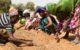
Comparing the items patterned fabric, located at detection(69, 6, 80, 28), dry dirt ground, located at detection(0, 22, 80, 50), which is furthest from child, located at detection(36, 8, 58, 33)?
patterned fabric, located at detection(69, 6, 80, 28)

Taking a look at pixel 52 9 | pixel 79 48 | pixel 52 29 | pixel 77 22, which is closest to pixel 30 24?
pixel 52 9

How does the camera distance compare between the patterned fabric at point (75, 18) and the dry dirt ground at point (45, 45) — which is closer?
the dry dirt ground at point (45, 45)

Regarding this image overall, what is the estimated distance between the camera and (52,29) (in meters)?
10.5

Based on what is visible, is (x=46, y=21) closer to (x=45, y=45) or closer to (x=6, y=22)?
(x=45, y=45)

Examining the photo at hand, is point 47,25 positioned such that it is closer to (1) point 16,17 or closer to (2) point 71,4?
(2) point 71,4

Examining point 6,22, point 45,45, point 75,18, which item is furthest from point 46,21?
point 6,22

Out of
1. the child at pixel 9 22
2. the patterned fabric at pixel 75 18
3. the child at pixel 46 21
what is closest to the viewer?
the child at pixel 9 22

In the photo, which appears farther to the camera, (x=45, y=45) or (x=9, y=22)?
(x=45, y=45)

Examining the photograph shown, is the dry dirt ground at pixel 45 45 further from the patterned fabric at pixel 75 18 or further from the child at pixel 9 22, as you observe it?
the patterned fabric at pixel 75 18

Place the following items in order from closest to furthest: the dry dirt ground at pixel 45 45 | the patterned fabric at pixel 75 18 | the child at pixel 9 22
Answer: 1. the dry dirt ground at pixel 45 45
2. the child at pixel 9 22
3. the patterned fabric at pixel 75 18

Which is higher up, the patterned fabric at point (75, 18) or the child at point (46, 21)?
the patterned fabric at point (75, 18)

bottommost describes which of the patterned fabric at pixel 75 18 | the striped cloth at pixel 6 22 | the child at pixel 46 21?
the child at pixel 46 21

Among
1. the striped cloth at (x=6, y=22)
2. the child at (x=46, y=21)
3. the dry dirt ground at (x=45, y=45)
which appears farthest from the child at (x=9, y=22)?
the child at (x=46, y=21)

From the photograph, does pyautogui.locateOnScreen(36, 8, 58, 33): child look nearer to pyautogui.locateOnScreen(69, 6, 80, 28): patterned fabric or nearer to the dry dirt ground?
the dry dirt ground
